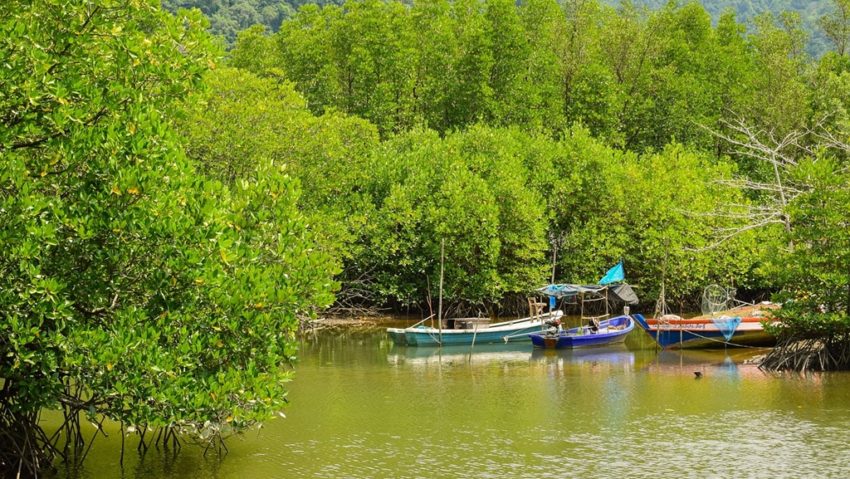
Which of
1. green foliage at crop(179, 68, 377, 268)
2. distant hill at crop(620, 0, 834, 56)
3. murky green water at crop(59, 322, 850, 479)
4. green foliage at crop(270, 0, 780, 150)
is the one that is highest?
distant hill at crop(620, 0, 834, 56)

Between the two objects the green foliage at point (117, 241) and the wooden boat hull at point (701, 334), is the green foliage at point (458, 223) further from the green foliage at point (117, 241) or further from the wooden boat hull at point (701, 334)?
the green foliage at point (117, 241)

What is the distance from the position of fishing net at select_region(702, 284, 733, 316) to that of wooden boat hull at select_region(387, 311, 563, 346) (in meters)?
5.94

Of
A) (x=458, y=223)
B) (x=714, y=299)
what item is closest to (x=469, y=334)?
(x=458, y=223)

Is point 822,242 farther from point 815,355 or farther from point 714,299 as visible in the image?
point 714,299

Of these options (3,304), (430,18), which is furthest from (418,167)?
(3,304)

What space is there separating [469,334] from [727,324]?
9.86 metres

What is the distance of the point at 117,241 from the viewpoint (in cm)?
1454

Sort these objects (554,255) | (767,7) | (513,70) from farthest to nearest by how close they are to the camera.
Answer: (767,7) < (513,70) < (554,255)

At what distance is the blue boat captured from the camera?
3588 centimetres

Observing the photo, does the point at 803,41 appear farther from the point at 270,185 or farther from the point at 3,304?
the point at 3,304

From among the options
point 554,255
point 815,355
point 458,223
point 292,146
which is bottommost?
point 815,355

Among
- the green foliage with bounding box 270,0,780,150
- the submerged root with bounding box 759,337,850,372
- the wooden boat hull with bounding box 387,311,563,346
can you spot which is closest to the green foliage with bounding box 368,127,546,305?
the wooden boat hull with bounding box 387,311,563,346

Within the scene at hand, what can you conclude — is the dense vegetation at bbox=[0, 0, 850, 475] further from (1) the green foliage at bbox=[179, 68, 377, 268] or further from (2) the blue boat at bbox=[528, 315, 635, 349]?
(2) the blue boat at bbox=[528, 315, 635, 349]

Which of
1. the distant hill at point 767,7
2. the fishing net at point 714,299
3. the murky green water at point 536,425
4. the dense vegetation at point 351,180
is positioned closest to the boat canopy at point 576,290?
the fishing net at point 714,299
